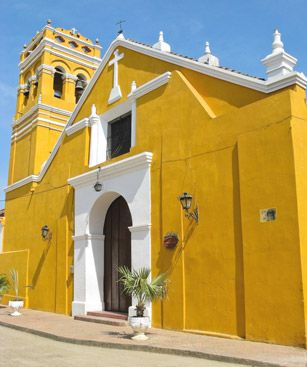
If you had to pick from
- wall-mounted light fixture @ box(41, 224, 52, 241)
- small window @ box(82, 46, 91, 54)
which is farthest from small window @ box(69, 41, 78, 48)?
wall-mounted light fixture @ box(41, 224, 52, 241)

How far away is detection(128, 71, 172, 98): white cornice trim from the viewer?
1053 centimetres

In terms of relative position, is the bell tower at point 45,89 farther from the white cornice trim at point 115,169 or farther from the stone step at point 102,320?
the stone step at point 102,320

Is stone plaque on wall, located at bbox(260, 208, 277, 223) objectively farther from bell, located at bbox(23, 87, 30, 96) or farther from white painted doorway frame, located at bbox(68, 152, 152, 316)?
bell, located at bbox(23, 87, 30, 96)

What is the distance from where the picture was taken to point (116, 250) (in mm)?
12375

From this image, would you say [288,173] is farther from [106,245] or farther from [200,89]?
[106,245]

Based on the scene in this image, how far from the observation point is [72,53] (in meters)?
18.3

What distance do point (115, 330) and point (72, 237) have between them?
406 cm

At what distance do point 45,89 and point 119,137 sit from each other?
597cm

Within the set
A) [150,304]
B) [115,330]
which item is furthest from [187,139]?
[115,330]

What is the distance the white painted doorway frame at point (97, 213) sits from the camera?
10633 mm

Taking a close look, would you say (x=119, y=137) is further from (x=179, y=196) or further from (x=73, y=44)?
(x=73, y=44)

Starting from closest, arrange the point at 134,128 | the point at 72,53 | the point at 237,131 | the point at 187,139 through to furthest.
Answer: the point at 237,131 → the point at 187,139 → the point at 134,128 → the point at 72,53

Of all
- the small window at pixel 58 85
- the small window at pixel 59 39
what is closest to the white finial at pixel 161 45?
the small window at pixel 58 85

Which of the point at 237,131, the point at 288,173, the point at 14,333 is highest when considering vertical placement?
the point at 237,131
